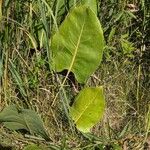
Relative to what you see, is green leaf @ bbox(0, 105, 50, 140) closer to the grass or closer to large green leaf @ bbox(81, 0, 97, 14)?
the grass

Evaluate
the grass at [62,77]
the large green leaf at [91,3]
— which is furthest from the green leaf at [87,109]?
the large green leaf at [91,3]

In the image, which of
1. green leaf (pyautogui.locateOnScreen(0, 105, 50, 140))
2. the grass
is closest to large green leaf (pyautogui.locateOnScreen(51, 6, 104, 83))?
the grass

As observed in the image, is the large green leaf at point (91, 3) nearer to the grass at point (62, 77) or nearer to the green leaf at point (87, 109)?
the grass at point (62, 77)

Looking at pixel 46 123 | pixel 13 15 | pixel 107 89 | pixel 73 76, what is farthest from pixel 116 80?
pixel 13 15

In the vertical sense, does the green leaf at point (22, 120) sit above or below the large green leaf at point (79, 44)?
below

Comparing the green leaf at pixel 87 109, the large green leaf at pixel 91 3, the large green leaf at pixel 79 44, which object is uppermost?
the large green leaf at pixel 91 3

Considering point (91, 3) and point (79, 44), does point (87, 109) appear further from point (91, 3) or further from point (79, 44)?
point (91, 3)
